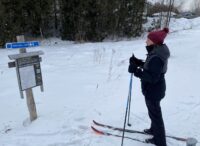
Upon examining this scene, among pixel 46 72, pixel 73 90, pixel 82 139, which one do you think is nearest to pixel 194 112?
pixel 82 139

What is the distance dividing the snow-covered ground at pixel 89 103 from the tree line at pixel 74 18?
6068 millimetres

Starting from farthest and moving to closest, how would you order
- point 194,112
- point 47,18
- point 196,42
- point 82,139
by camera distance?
point 47,18 < point 196,42 < point 194,112 < point 82,139

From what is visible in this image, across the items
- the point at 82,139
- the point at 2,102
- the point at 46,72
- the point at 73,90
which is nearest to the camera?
the point at 82,139

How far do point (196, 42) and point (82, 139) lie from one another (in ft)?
33.0

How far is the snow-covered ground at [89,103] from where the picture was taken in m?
5.54

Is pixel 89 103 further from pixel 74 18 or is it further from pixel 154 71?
pixel 74 18

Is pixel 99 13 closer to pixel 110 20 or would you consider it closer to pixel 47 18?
pixel 110 20

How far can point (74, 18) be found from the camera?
1870 centimetres

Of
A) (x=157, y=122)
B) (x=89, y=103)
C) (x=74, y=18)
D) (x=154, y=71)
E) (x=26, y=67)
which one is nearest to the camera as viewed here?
(x=154, y=71)

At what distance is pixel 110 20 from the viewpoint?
1927cm

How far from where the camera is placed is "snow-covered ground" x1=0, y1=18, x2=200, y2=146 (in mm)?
5543

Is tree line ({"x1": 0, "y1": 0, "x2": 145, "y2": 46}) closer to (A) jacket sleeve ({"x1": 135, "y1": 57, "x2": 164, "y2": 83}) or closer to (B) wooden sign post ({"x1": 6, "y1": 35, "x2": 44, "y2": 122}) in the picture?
(B) wooden sign post ({"x1": 6, "y1": 35, "x2": 44, "y2": 122})

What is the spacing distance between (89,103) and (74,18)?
12203mm

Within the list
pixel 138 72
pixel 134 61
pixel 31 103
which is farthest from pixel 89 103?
pixel 138 72
